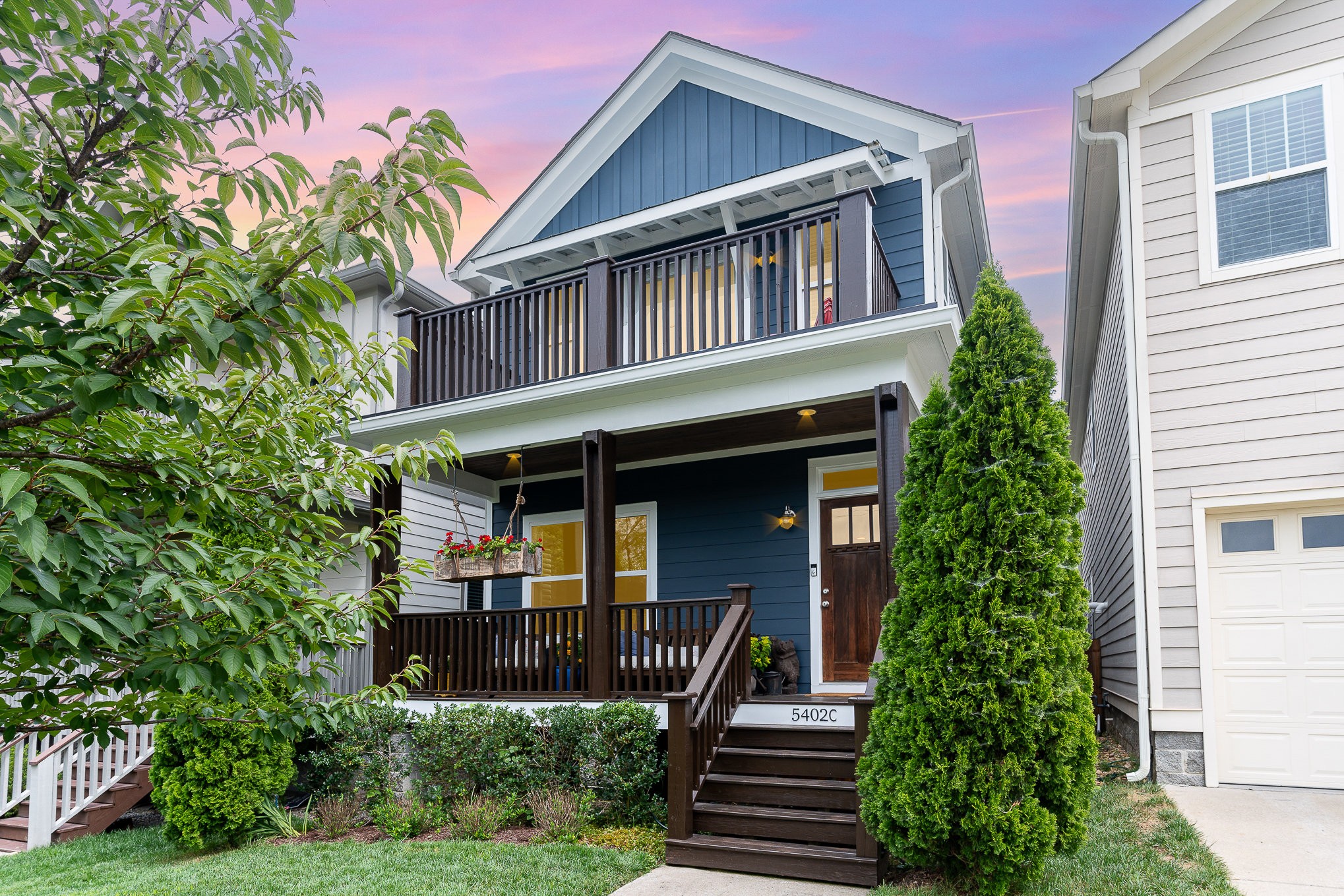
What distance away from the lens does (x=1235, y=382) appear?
276 inches

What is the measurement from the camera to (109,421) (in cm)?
230

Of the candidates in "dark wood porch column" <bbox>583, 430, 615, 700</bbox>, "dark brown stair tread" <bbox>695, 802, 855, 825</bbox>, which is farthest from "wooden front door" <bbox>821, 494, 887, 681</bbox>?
"dark brown stair tread" <bbox>695, 802, 855, 825</bbox>

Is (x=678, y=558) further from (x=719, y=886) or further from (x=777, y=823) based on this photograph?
(x=719, y=886)

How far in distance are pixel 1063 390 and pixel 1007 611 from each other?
10.8 meters

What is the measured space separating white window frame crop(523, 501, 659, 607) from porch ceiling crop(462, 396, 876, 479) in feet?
1.75

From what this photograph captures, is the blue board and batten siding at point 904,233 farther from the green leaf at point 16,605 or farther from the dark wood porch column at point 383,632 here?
the green leaf at point 16,605

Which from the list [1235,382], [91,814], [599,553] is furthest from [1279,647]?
[91,814]

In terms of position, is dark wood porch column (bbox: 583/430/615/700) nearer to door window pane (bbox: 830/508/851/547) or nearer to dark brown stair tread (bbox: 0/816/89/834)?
door window pane (bbox: 830/508/851/547)

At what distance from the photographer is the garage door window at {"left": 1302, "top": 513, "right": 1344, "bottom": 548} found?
6.63m

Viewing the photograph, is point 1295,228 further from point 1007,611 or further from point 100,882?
point 100,882

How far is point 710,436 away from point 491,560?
243 centimetres

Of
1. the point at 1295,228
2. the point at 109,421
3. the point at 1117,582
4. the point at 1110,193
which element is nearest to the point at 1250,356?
the point at 1295,228

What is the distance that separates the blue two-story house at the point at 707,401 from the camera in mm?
7172

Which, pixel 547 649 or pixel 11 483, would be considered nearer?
pixel 11 483
